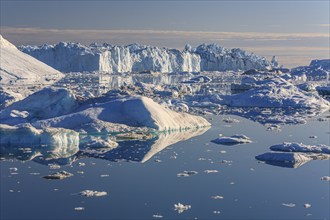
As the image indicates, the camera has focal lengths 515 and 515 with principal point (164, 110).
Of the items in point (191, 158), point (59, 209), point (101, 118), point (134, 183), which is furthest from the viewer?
point (101, 118)

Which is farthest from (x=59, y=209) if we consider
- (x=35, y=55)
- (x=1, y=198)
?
(x=35, y=55)

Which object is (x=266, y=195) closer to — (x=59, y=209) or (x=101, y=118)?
(x=59, y=209)

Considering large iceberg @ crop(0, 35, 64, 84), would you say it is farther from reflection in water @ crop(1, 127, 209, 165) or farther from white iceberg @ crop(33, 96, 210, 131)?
reflection in water @ crop(1, 127, 209, 165)

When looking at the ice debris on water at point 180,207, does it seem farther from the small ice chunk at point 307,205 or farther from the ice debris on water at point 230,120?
the ice debris on water at point 230,120

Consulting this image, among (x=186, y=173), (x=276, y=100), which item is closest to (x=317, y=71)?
(x=276, y=100)

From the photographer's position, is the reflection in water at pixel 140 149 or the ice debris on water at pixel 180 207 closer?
the ice debris on water at pixel 180 207

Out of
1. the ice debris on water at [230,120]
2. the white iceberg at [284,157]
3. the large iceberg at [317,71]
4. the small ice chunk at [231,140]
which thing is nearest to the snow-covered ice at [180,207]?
the white iceberg at [284,157]

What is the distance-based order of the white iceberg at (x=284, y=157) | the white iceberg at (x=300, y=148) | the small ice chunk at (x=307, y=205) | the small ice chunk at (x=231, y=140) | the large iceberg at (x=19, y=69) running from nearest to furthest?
the small ice chunk at (x=307, y=205), the white iceberg at (x=284, y=157), the white iceberg at (x=300, y=148), the small ice chunk at (x=231, y=140), the large iceberg at (x=19, y=69)
